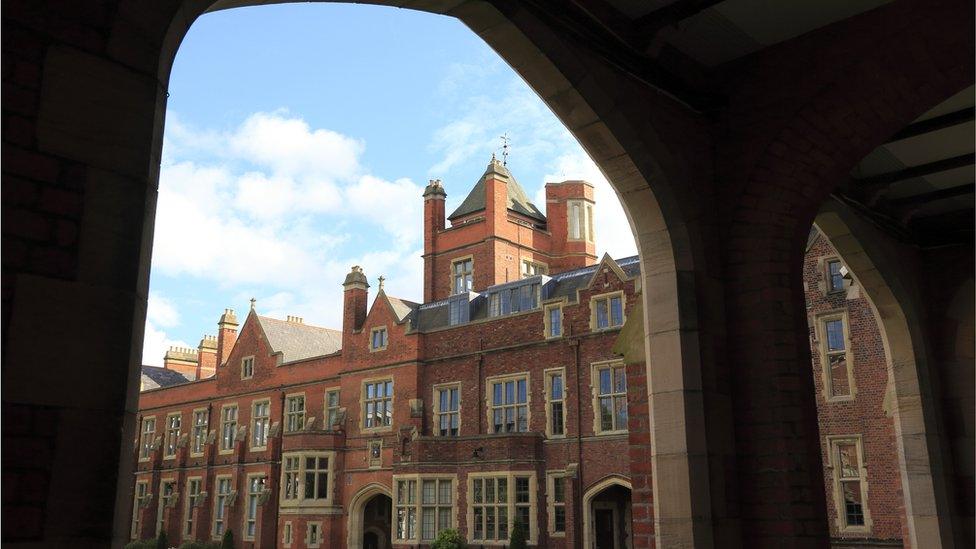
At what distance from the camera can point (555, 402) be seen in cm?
2381

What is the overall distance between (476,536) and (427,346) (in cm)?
683

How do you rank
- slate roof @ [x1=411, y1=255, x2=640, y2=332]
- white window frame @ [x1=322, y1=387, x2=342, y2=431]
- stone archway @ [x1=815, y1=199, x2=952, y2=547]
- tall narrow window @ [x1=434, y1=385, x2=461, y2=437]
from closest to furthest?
stone archway @ [x1=815, y1=199, x2=952, y2=547] → slate roof @ [x1=411, y1=255, x2=640, y2=332] → tall narrow window @ [x1=434, y1=385, x2=461, y2=437] → white window frame @ [x1=322, y1=387, x2=342, y2=431]

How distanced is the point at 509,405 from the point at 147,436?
23352 mm

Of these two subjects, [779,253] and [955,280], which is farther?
[955,280]

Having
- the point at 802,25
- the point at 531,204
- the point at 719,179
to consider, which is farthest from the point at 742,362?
the point at 531,204

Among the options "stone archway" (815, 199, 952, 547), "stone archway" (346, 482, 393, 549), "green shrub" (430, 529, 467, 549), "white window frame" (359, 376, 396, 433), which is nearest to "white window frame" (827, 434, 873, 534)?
"stone archway" (815, 199, 952, 547)

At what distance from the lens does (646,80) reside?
5.35 m

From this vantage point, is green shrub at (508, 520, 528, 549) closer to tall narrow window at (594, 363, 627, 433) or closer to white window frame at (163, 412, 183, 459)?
tall narrow window at (594, 363, 627, 433)

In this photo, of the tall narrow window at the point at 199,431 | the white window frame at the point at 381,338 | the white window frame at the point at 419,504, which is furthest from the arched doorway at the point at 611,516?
the tall narrow window at the point at 199,431

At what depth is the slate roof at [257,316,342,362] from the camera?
3538 centimetres

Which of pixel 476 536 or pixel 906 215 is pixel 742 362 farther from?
pixel 476 536

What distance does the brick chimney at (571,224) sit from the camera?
36.1 metres

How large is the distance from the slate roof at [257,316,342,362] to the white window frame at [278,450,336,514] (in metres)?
5.96

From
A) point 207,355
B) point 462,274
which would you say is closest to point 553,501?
point 462,274
